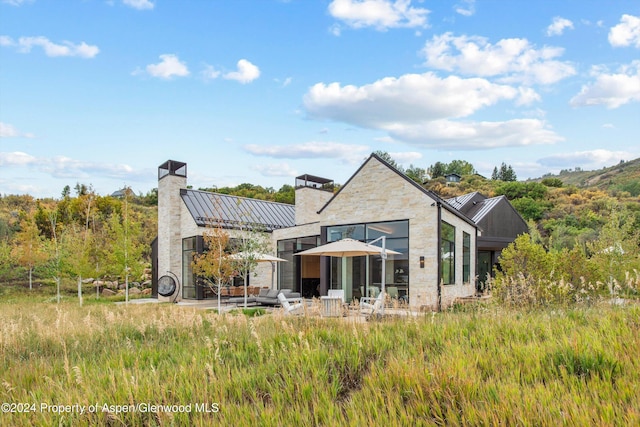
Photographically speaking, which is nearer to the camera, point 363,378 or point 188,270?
point 363,378

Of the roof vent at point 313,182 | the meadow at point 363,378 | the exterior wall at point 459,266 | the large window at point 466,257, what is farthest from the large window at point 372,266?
the meadow at point 363,378

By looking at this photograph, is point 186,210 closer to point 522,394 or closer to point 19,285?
point 19,285

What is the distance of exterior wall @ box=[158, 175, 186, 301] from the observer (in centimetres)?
2200

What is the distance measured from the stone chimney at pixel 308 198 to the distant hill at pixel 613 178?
38.3 metres

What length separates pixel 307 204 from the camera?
72.8 feet

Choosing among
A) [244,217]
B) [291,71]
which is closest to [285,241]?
[244,217]

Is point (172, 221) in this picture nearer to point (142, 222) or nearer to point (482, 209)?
point (142, 222)

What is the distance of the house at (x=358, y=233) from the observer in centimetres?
1482

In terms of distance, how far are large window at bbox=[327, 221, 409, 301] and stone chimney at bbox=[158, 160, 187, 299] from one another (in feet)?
29.9

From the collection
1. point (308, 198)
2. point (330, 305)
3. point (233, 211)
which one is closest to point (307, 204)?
point (308, 198)

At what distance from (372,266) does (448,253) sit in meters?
2.86

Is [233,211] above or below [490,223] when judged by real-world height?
above

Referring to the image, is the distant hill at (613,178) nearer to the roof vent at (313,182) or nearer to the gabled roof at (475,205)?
the gabled roof at (475,205)

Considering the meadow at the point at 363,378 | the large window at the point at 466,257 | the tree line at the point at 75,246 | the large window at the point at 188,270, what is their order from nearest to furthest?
the meadow at the point at 363,378 → the large window at the point at 466,257 → the tree line at the point at 75,246 → the large window at the point at 188,270
